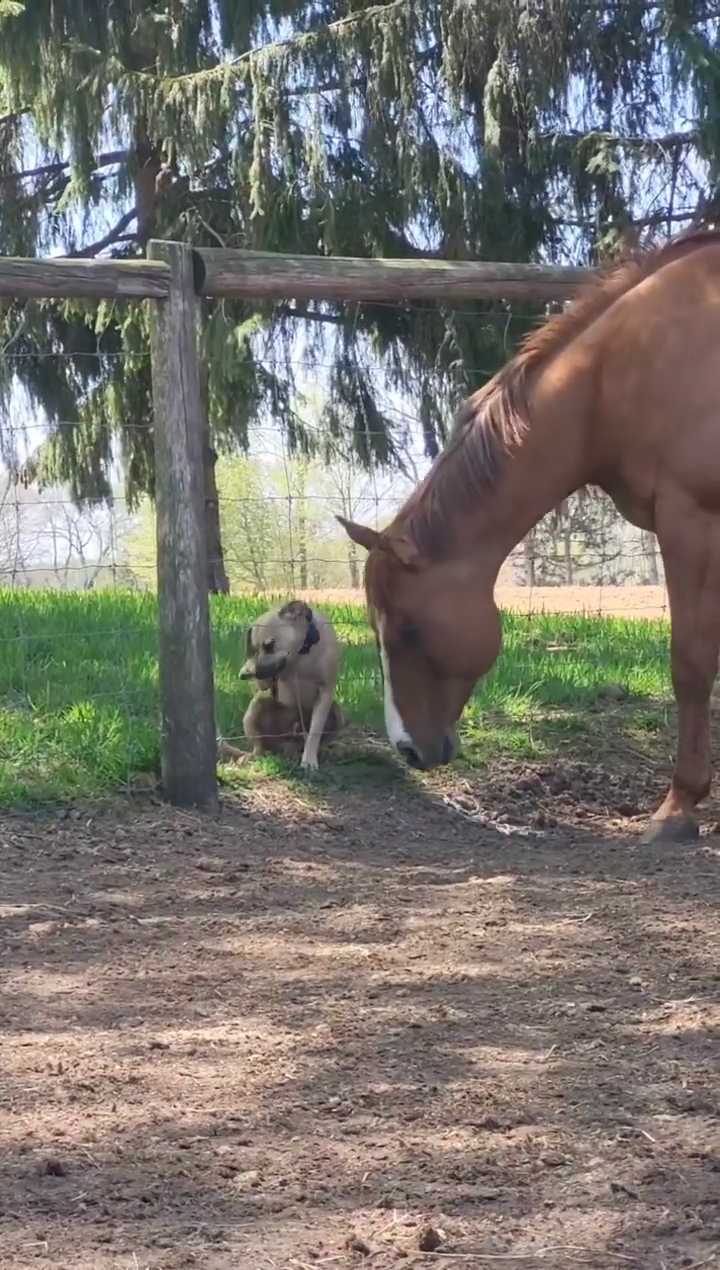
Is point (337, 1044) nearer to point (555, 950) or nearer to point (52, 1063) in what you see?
point (52, 1063)

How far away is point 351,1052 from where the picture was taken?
2.86 metres

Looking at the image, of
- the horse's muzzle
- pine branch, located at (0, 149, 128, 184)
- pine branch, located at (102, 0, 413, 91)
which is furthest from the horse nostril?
pine branch, located at (0, 149, 128, 184)

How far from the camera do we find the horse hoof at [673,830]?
506 cm

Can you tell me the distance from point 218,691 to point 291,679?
769 mm

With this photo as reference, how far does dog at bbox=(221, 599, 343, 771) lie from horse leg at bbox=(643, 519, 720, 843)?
1.51 m

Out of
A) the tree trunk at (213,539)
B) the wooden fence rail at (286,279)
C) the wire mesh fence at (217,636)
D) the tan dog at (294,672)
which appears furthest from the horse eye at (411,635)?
the tree trunk at (213,539)

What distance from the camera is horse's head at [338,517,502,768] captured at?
16.9 ft

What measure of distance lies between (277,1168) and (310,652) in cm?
372

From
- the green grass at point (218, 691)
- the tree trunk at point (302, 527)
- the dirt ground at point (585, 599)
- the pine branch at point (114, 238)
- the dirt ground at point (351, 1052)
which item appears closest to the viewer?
the dirt ground at point (351, 1052)

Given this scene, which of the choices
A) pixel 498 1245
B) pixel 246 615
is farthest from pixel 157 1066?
pixel 246 615

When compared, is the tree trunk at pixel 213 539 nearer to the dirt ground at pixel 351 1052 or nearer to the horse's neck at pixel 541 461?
the horse's neck at pixel 541 461

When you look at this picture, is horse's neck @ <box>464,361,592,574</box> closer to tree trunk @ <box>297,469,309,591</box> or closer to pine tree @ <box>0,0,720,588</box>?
tree trunk @ <box>297,469,309,591</box>

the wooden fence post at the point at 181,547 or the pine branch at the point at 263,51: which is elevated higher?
the pine branch at the point at 263,51

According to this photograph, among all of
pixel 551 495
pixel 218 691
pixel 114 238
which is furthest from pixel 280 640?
pixel 114 238
